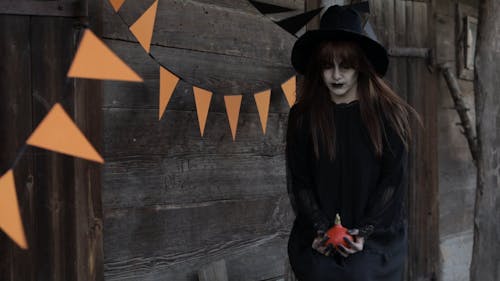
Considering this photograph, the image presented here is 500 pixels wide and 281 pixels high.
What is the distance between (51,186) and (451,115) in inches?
133

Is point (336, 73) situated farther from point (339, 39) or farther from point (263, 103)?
point (263, 103)

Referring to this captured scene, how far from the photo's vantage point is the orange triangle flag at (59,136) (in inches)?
69.4

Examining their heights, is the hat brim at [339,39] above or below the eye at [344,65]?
above

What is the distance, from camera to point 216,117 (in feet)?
9.37

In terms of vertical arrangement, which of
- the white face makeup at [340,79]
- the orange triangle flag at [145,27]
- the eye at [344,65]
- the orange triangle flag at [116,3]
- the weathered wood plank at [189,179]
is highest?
the orange triangle flag at [116,3]

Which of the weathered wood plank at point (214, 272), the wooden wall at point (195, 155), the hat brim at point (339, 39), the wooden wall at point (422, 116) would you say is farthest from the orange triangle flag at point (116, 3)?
the wooden wall at point (422, 116)

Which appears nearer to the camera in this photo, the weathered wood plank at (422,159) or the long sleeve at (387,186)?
the long sleeve at (387,186)

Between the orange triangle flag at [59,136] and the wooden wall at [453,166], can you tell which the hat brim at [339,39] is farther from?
the wooden wall at [453,166]

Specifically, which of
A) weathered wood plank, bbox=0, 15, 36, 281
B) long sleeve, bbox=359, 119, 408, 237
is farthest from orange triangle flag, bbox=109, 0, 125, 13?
long sleeve, bbox=359, 119, 408, 237

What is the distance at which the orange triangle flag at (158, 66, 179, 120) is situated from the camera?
2477 mm

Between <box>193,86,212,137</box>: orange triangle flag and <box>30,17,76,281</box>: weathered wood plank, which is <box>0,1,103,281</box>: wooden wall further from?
<box>193,86,212,137</box>: orange triangle flag

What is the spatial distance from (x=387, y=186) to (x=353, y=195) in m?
0.13

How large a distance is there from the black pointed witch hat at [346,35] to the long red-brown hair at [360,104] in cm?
3

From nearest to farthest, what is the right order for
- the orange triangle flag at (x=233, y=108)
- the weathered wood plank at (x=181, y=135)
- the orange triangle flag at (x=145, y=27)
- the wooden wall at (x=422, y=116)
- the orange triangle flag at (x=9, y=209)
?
the orange triangle flag at (x=9, y=209), the orange triangle flag at (x=145, y=27), the weathered wood plank at (x=181, y=135), the orange triangle flag at (x=233, y=108), the wooden wall at (x=422, y=116)
